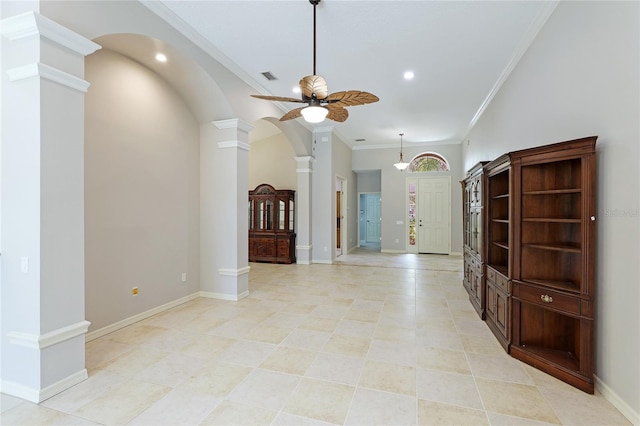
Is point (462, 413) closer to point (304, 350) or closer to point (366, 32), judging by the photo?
point (304, 350)

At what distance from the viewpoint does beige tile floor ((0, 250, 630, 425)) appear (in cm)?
197

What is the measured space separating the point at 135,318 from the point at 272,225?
434 centimetres

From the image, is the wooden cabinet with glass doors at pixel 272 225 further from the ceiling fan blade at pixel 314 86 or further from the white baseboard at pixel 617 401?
the white baseboard at pixel 617 401

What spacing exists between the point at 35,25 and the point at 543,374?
4.65 m

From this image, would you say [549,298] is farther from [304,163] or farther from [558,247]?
[304,163]

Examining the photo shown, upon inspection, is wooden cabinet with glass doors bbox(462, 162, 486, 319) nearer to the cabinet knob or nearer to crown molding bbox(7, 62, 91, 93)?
the cabinet knob

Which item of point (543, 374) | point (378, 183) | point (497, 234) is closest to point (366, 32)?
point (497, 234)

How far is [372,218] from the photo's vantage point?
39.3ft

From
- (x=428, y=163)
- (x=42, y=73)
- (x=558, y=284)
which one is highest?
(x=428, y=163)

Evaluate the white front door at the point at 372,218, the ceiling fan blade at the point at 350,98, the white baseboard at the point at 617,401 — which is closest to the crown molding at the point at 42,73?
the ceiling fan blade at the point at 350,98

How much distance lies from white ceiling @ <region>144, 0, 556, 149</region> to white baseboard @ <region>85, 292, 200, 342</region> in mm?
3397

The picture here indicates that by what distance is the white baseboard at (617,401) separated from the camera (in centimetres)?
188

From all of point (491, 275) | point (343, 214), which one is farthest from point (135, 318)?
point (343, 214)

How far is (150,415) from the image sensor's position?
1.97m
